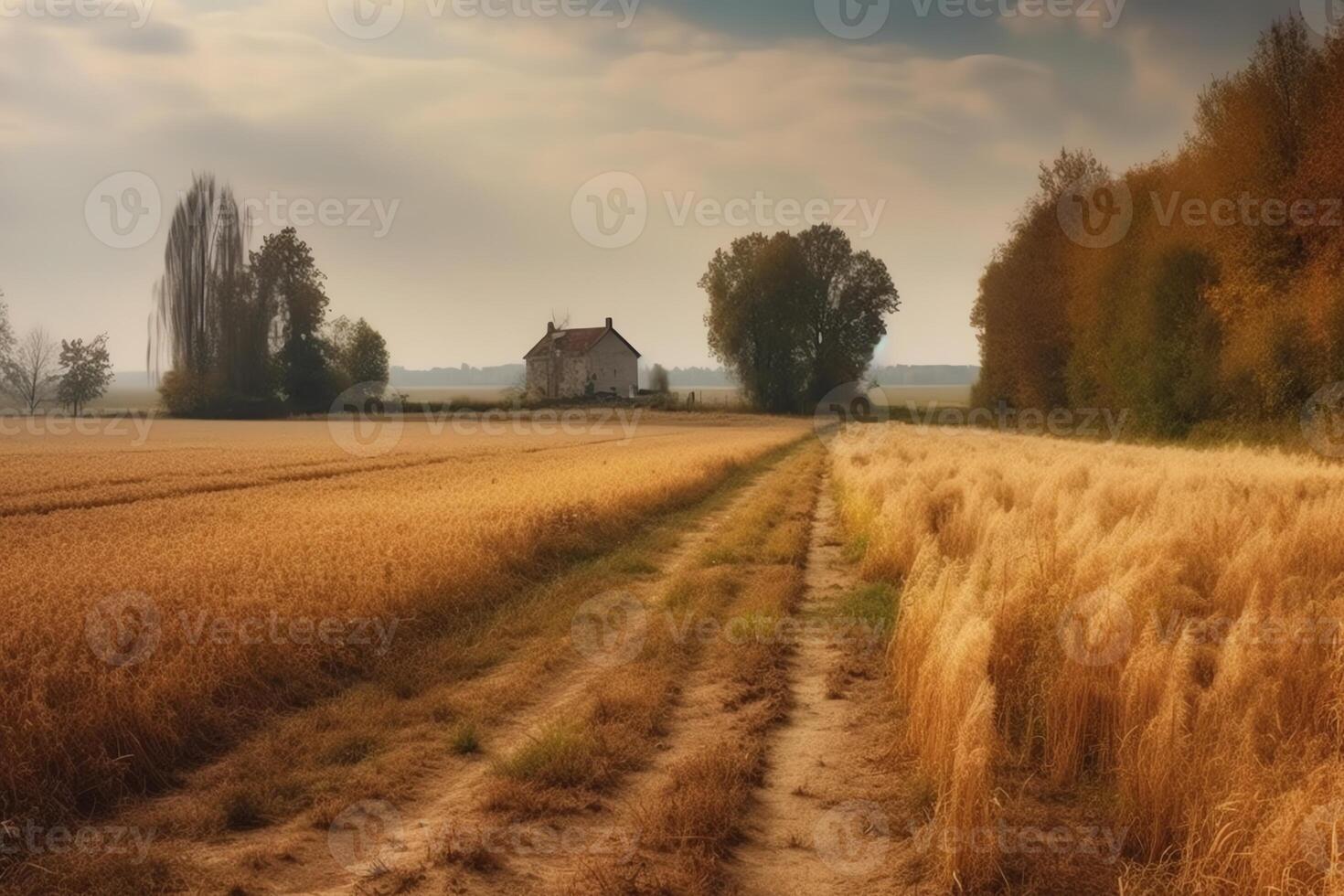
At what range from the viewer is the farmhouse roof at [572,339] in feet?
306

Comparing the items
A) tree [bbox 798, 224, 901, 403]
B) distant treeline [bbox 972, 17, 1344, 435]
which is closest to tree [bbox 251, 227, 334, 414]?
tree [bbox 798, 224, 901, 403]

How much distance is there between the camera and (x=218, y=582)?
361 inches

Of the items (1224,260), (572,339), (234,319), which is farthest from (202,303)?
(1224,260)

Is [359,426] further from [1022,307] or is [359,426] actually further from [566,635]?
[566,635]

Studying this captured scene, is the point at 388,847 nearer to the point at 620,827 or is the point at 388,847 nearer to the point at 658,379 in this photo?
the point at 620,827

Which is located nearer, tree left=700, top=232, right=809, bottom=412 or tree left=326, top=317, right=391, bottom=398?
tree left=700, top=232, right=809, bottom=412

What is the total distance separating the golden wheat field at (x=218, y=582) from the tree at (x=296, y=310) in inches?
2249

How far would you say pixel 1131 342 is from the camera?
3794cm

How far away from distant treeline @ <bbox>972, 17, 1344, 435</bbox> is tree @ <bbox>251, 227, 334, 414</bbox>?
213 feet

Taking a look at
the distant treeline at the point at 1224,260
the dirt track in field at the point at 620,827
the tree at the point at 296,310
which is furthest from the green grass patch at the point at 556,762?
the tree at the point at 296,310

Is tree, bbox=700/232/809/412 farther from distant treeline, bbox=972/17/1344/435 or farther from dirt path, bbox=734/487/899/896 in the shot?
dirt path, bbox=734/487/899/896

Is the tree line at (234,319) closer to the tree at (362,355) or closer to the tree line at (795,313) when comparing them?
the tree at (362,355)

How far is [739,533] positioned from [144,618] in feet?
35.6

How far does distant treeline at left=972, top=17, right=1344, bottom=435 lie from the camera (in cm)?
2609
